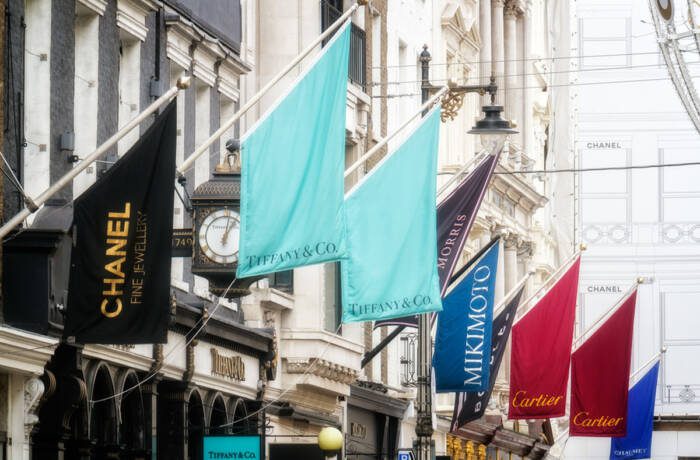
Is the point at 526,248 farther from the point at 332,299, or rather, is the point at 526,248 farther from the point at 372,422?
the point at 332,299

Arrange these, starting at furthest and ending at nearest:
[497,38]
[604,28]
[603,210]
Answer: [603,210]
[604,28]
[497,38]

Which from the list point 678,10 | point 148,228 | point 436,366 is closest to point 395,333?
point 436,366

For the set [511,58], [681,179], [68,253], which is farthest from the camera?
[681,179]

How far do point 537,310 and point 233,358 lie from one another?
9.47 metres

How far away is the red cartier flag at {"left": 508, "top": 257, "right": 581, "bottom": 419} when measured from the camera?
40031 mm

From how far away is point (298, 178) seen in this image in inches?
917

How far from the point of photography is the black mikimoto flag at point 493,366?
38656 mm

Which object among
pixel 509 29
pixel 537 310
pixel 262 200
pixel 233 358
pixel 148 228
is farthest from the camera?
pixel 509 29

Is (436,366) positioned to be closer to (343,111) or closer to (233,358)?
(233,358)

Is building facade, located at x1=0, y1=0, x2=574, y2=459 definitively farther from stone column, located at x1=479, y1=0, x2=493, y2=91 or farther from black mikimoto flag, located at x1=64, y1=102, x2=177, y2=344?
black mikimoto flag, located at x1=64, y1=102, x2=177, y2=344

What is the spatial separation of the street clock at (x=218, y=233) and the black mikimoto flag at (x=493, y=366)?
38.2ft

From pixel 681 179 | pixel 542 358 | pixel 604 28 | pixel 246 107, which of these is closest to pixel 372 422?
pixel 542 358

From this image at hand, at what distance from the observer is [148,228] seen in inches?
848

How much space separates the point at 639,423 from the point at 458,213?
20.1m
